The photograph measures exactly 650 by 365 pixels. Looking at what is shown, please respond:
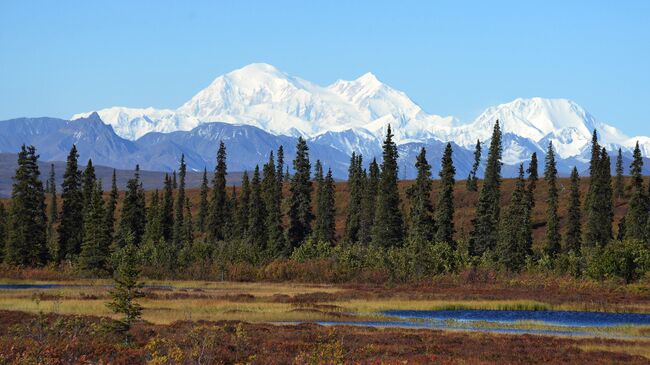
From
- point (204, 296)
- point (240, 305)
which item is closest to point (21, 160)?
point (204, 296)

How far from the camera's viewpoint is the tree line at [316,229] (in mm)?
97750

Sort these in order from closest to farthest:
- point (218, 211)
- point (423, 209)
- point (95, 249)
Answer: point (95, 249), point (423, 209), point (218, 211)

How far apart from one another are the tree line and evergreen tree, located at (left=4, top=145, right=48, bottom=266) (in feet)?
0.38

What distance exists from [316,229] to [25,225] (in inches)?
2250

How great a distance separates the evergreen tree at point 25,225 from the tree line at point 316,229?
4.5 inches

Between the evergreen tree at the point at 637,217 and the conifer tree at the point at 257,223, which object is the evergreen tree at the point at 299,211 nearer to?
the conifer tree at the point at 257,223

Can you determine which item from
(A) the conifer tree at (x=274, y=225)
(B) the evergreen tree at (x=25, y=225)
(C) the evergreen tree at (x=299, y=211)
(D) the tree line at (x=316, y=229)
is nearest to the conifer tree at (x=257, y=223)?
(D) the tree line at (x=316, y=229)

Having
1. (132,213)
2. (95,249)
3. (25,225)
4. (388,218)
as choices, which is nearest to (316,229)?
(388,218)

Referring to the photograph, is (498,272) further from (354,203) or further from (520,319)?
(354,203)

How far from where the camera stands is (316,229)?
145250 millimetres

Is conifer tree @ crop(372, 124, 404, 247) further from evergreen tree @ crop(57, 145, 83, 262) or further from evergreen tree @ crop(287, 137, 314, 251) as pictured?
evergreen tree @ crop(57, 145, 83, 262)

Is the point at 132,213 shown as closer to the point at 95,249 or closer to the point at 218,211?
the point at 218,211

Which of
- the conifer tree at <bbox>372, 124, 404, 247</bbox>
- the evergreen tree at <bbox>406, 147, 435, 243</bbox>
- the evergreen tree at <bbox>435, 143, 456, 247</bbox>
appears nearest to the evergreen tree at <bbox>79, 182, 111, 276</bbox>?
the conifer tree at <bbox>372, 124, 404, 247</bbox>

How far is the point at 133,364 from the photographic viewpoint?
102 feet
